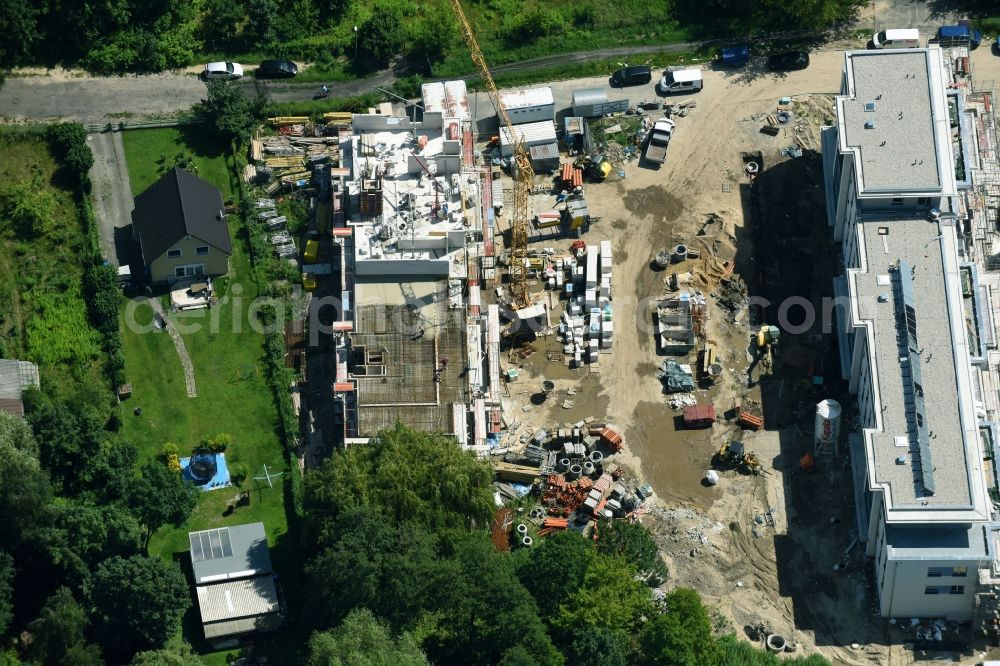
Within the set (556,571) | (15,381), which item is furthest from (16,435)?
(556,571)

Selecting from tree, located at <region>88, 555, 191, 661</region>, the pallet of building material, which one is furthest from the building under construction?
tree, located at <region>88, 555, 191, 661</region>

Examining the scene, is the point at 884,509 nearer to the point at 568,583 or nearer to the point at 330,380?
the point at 568,583

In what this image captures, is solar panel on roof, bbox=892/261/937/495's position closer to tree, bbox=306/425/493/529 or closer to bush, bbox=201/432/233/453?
tree, bbox=306/425/493/529

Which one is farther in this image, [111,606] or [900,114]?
[900,114]

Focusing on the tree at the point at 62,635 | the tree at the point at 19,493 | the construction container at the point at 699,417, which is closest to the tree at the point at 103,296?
the tree at the point at 19,493

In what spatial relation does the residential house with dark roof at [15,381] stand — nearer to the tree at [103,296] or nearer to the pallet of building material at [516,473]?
the tree at [103,296]

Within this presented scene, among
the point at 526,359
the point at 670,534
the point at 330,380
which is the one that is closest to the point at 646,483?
the point at 670,534
